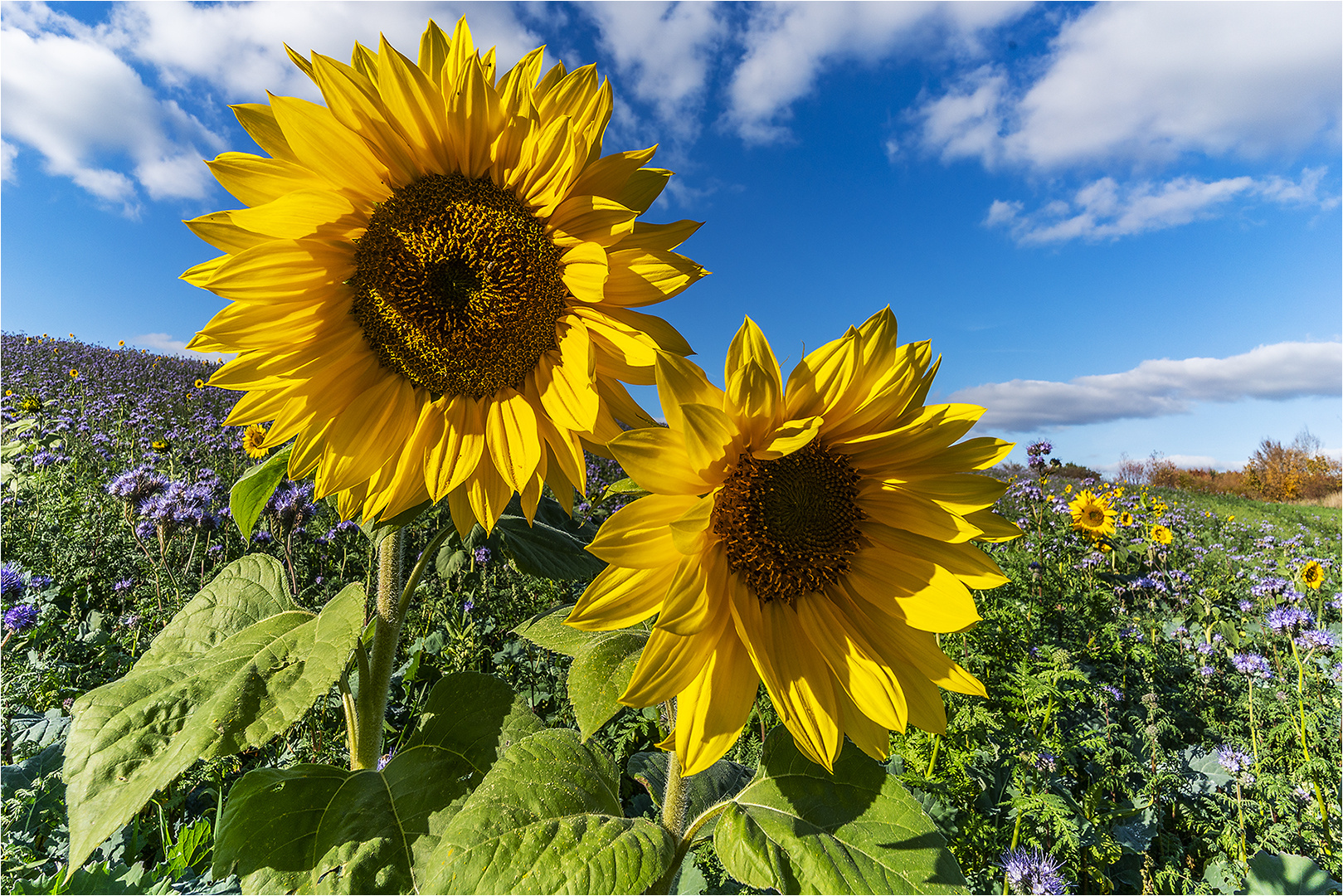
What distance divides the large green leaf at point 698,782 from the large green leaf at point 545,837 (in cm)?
19

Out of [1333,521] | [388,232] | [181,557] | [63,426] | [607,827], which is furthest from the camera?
[1333,521]

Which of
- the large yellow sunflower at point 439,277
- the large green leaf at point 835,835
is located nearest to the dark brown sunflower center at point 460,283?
the large yellow sunflower at point 439,277

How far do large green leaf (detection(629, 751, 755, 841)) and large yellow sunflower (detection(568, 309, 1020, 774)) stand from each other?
33 cm

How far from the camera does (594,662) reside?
3.40 feet

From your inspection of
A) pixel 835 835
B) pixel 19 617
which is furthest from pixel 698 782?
pixel 19 617

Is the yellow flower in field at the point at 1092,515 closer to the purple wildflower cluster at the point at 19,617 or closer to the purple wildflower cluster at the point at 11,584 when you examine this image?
the purple wildflower cluster at the point at 19,617

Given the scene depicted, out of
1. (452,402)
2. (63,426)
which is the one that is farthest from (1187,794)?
(63,426)

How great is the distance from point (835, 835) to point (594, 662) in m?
0.47

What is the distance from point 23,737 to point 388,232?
313 centimetres

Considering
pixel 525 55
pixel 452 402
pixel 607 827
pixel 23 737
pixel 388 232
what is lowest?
pixel 23 737

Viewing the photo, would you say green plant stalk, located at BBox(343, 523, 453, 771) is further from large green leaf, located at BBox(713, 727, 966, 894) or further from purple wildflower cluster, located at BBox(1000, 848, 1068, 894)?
purple wildflower cluster, located at BBox(1000, 848, 1068, 894)

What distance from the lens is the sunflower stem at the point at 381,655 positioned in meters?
1.48

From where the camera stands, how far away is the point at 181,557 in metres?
5.29

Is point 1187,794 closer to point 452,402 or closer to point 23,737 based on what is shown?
point 452,402
